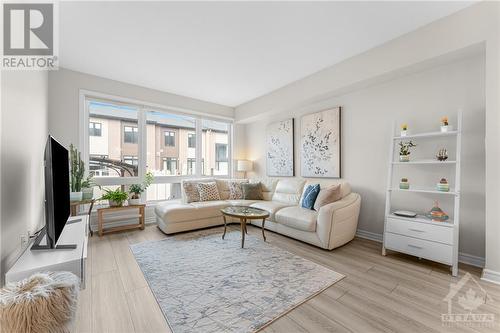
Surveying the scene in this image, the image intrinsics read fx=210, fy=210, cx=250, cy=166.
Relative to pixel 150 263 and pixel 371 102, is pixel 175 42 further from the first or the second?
pixel 371 102

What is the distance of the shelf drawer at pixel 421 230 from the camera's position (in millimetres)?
2197

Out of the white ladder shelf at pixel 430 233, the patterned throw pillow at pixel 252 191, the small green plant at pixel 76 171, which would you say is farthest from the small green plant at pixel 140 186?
the white ladder shelf at pixel 430 233

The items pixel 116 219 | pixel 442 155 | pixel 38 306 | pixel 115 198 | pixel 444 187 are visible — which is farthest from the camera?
pixel 116 219

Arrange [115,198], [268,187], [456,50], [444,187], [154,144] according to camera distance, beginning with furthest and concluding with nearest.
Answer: [268,187]
[154,144]
[115,198]
[444,187]
[456,50]

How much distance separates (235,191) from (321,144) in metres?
2.03

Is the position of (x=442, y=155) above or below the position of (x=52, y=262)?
above

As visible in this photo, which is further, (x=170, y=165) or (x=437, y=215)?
(x=170, y=165)

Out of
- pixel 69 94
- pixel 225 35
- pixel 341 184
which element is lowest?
pixel 341 184

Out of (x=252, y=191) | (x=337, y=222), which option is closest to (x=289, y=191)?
(x=252, y=191)

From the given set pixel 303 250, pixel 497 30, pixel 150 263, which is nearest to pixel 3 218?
pixel 150 263

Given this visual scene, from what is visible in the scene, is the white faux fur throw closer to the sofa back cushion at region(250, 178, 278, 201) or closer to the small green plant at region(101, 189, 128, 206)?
the small green plant at region(101, 189, 128, 206)

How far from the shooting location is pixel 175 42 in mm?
2650

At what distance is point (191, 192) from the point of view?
412cm

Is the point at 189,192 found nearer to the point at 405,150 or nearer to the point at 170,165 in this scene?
the point at 170,165
